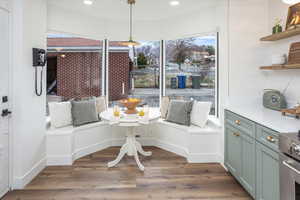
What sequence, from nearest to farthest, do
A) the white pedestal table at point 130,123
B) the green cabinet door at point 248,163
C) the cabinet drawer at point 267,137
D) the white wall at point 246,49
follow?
the cabinet drawer at point 267,137
the green cabinet door at point 248,163
the white pedestal table at point 130,123
the white wall at point 246,49

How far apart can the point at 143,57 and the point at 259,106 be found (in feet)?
8.26

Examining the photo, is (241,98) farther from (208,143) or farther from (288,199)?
(288,199)

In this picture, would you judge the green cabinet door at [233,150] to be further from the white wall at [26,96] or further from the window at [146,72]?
the white wall at [26,96]

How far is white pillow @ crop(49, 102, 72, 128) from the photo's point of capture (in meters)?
3.41

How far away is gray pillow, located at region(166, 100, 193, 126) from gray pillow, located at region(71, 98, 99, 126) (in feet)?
4.69

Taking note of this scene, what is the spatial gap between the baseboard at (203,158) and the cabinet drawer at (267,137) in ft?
4.51

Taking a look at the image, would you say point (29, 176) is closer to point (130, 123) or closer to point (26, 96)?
point (26, 96)

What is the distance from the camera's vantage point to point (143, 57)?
4.48 meters

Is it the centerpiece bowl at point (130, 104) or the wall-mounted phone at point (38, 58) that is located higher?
the wall-mounted phone at point (38, 58)

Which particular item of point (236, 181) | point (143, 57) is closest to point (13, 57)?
point (143, 57)

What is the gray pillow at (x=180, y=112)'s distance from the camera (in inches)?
143

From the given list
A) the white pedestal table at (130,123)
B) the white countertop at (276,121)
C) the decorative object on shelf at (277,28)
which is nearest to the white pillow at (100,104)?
the white pedestal table at (130,123)

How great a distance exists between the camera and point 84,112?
3666 mm

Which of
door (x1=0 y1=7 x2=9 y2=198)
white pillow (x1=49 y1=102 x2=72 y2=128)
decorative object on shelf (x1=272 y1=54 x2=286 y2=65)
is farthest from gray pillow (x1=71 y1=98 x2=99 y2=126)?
decorative object on shelf (x1=272 y1=54 x2=286 y2=65)
